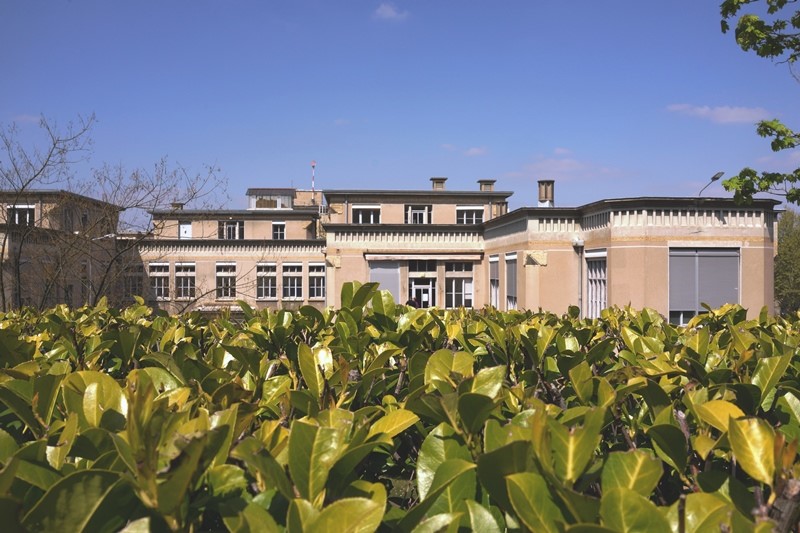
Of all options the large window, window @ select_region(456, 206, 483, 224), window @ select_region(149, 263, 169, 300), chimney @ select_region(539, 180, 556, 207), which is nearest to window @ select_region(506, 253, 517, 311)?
chimney @ select_region(539, 180, 556, 207)

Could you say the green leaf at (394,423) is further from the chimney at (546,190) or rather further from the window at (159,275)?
the window at (159,275)

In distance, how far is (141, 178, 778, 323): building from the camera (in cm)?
2219

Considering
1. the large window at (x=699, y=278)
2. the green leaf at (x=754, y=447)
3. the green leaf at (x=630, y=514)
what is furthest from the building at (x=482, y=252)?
the green leaf at (x=630, y=514)

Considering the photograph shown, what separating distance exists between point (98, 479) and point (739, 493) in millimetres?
1227

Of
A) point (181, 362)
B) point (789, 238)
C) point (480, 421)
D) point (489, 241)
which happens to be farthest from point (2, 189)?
point (789, 238)

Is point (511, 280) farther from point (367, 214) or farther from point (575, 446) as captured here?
point (575, 446)

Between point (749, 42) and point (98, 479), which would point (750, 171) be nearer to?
point (749, 42)

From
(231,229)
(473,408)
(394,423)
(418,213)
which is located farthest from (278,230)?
(473,408)

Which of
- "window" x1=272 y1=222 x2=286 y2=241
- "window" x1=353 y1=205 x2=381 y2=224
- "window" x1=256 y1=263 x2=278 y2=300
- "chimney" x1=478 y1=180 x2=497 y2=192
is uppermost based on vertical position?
"chimney" x1=478 y1=180 x2=497 y2=192

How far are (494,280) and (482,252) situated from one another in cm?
199

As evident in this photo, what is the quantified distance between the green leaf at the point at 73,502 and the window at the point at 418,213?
4005cm

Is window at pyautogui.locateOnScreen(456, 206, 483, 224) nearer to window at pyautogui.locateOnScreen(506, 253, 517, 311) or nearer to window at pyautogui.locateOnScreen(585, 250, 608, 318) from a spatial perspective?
window at pyautogui.locateOnScreen(506, 253, 517, 311)

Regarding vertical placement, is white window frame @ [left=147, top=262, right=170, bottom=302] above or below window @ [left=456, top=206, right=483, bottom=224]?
below

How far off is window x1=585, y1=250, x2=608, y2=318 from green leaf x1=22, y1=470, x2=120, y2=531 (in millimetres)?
23051
